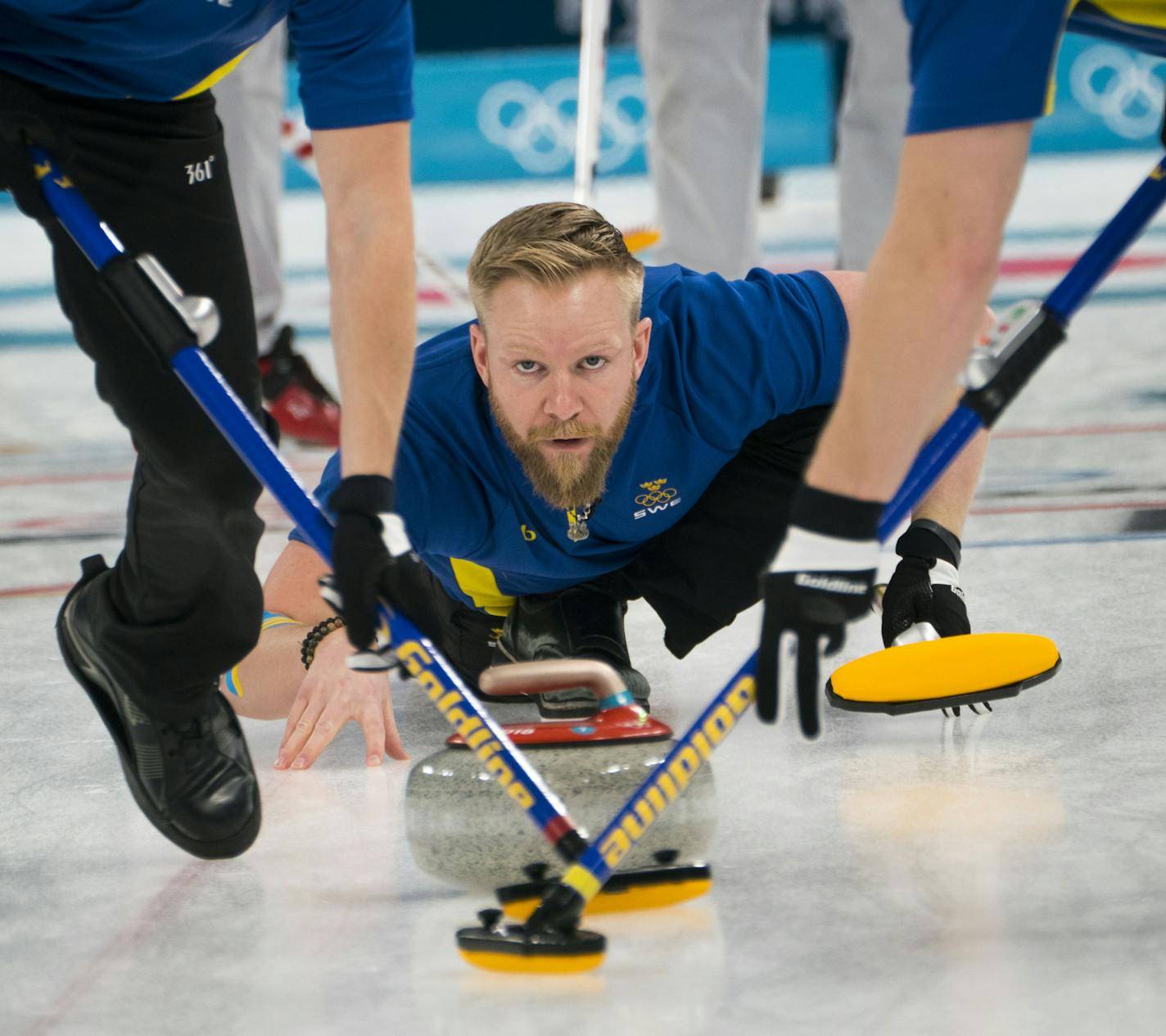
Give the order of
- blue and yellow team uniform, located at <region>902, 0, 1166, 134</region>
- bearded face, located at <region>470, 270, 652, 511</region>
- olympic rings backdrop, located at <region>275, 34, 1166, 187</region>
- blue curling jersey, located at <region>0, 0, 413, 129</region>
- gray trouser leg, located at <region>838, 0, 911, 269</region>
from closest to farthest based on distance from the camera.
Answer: blue and yellow team uniform, located at <region>902, 0, 1166, 134</region>
blue curling jersey, located at <region>0, 0, 413, 129</region>
bearded face, located at <region>470, 270, 652, 511</region>
gray trouser leg, located at <region>838, 0, 911, 269</region>
olympic rings backdrop, located at <region>275, 34, 1166, 187</region>

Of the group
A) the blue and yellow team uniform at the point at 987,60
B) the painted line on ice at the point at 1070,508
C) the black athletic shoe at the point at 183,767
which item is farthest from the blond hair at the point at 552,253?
the painted line on ice at the point at 1070,508

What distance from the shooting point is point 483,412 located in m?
2.49

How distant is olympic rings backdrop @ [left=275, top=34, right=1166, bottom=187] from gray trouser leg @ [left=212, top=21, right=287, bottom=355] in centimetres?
447

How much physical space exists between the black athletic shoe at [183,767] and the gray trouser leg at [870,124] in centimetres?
265

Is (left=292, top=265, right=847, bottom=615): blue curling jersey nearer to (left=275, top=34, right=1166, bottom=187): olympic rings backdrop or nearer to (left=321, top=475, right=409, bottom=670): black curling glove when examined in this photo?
(left=321, top=475, right=409, bottom=670): black curling glove

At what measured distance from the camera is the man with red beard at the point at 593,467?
7.80 ft

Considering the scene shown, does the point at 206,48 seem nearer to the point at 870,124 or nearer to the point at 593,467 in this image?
the point at 593,467

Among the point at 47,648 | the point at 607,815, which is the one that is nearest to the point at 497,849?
the point at 607,815

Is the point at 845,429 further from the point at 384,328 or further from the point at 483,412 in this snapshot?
the point at 483,412

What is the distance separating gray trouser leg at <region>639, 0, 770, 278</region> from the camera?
13.6 feet

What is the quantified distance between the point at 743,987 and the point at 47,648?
1.72 meters

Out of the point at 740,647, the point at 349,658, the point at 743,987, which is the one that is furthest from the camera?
the point at 740,647

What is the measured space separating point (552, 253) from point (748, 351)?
343mm

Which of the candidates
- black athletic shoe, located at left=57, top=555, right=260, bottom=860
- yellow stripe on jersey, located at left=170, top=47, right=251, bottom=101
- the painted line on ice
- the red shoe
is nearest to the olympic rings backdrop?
the red shoe
